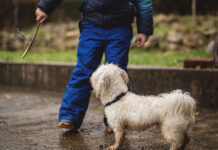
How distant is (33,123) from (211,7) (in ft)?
38.1

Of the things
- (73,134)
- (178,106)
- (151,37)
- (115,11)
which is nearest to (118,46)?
(115,11)

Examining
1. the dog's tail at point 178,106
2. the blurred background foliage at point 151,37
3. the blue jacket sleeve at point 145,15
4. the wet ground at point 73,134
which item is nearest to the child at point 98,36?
the blue jacket sleeve at point 145,15

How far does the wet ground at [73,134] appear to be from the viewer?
3033mm

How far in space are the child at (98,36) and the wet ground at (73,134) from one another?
239 millimetres

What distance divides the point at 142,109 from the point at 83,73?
102cm

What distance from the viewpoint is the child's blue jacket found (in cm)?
329

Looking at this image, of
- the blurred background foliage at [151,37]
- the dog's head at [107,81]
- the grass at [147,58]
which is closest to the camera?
the dog's head at [107,81]

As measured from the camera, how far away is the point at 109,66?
2787 mm

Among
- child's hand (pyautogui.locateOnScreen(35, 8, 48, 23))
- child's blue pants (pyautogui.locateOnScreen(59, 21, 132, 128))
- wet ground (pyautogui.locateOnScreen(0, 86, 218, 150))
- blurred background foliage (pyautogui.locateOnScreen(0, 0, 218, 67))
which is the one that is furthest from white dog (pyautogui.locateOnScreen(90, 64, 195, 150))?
blurred background foliage (pyautogui.locateOnScreen(0, 0, 218, 67))

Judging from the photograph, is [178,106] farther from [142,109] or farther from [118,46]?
[118,46]

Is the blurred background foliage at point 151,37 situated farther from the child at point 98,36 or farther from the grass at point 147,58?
the child at point 98,36

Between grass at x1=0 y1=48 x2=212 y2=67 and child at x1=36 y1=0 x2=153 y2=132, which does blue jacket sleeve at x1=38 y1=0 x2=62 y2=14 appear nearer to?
child at x1=36 y1=0 x2=153 y2=132

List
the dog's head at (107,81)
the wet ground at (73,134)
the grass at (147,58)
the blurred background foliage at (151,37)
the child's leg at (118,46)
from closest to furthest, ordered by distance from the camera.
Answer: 1. the dog's head at (107,81)
2. the wet ground at (73,134)
3. the child's leg at (118,46)
4. the grass at (147,58)
5. the blurred background foliage at (151,37)

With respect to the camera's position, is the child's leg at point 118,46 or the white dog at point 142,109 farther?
the child's leg at point 118,46
